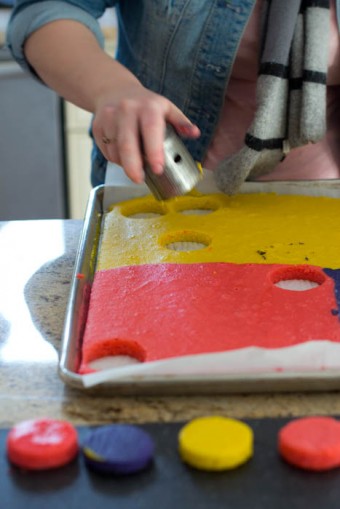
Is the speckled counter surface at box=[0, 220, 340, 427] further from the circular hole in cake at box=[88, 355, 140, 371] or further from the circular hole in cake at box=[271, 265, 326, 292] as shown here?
the circular hole in cake at box=[271, 265, 326, 292]

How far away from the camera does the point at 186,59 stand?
0.91 metres

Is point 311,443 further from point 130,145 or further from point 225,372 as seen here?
point 130,145

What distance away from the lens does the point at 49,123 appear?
2.17 meters

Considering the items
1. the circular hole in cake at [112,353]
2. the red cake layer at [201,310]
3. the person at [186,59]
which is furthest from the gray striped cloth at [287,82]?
the circular hole in cake at [112,353]

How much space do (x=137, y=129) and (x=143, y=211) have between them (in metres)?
0.22

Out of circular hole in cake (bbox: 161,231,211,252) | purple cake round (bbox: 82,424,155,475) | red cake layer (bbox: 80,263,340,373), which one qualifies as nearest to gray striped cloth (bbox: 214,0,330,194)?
circular hole in cake (bbox: 161,231,211,252)

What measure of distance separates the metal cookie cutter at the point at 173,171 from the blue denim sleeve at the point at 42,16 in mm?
283

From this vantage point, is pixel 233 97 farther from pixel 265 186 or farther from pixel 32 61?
pixel 32 61

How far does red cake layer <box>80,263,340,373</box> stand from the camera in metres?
0.54

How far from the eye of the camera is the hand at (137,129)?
630 mm

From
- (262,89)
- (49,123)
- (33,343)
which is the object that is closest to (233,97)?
(262,89)

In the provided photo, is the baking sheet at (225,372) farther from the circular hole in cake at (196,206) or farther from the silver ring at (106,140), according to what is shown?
the circular hole in cake at (196,206)

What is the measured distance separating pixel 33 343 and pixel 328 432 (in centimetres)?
25

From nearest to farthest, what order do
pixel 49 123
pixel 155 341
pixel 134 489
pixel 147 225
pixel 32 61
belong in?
pixel 134 489 → pixel 155 341 → pixel 147 225 → pixel 32 61 → pixel 49 123
